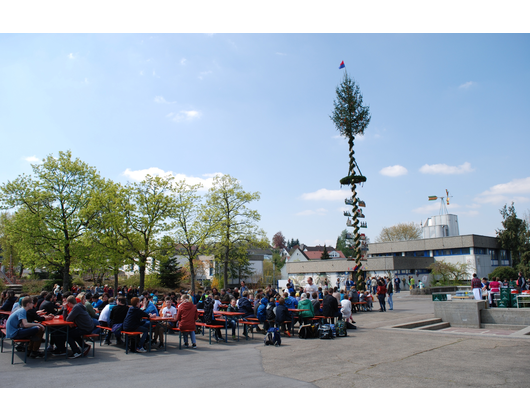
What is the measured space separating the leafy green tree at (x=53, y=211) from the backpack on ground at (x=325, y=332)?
22.6 meters

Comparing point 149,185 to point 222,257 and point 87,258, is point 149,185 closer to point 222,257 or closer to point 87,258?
point 87,258

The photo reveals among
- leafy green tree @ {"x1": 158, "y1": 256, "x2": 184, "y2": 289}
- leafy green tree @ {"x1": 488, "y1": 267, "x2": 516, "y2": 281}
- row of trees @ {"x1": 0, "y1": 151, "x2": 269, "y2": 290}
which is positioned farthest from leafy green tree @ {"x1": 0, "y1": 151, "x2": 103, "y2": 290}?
leafy green tree @ {"x1": 488, "y1": 267, "x2": 516, "y2": 281}

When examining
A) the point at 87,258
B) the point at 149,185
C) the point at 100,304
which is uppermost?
the point at 149,185

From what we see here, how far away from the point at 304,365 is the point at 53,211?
27.4m

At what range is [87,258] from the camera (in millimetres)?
29328

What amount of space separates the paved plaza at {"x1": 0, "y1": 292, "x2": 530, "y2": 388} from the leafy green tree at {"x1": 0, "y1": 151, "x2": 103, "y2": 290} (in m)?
19.2

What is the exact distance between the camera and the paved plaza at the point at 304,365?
6727 millimetres

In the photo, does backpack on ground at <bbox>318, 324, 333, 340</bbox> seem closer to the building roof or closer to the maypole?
the maypole

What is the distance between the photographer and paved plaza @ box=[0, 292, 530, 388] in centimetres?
673

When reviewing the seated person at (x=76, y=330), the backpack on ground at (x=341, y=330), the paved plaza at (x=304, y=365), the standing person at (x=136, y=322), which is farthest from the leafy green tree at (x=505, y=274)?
the seated person at (x=76, y=330)

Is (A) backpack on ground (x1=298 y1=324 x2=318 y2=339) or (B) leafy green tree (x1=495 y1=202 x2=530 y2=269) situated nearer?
(A) backpack on ground (x1=298 y1=324 x2=318 y2=339)
